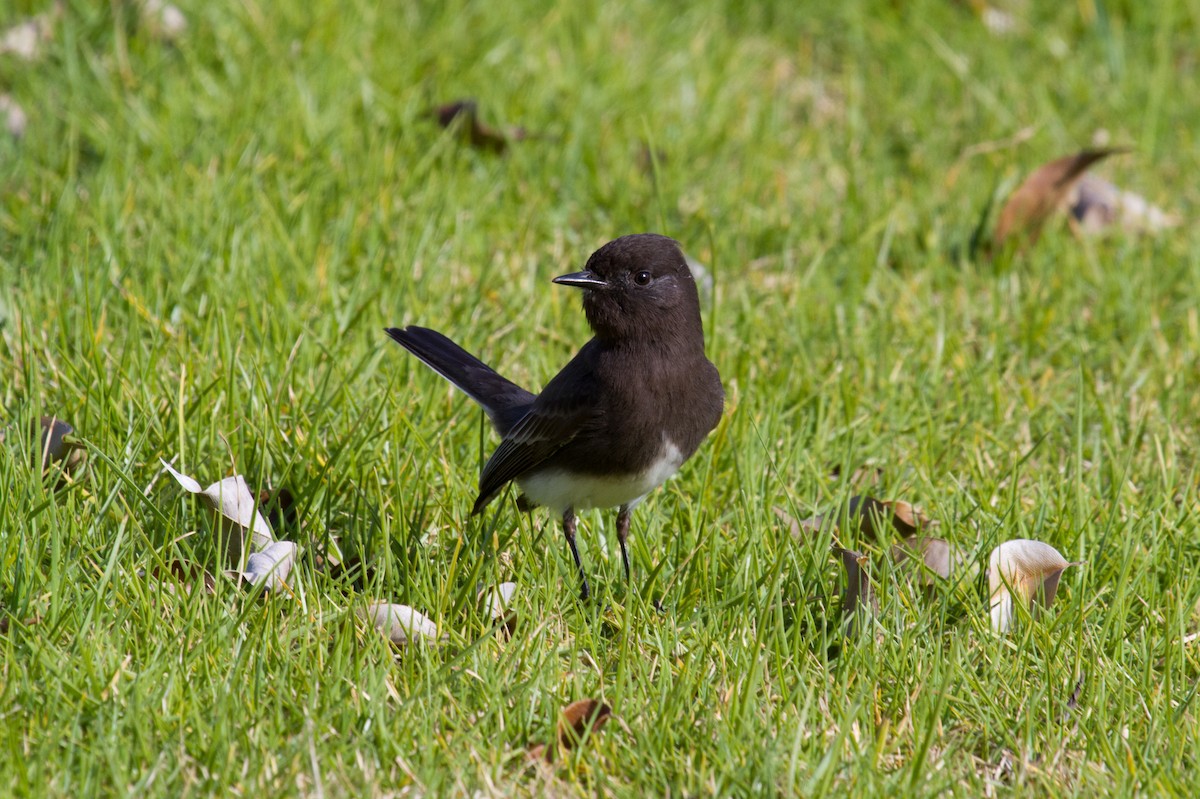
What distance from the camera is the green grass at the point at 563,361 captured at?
3133mm

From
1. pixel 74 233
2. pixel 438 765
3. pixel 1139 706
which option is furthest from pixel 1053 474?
pixel 74 233

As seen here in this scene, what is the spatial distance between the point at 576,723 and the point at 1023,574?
4.32 ft

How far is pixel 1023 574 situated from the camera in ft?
12.1

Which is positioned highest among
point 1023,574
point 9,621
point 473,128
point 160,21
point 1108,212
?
point 160,21

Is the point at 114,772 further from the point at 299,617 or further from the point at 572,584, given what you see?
the point at 572,584

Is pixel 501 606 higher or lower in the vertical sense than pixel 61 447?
lower

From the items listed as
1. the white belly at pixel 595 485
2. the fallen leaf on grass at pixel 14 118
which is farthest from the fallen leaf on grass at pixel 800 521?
the fallen leaf on grass at pixel 14 118

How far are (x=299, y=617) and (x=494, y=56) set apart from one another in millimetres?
3950

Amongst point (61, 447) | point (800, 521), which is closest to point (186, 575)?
point (61, 447)

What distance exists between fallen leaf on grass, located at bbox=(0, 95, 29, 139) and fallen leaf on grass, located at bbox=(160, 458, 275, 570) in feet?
9.22

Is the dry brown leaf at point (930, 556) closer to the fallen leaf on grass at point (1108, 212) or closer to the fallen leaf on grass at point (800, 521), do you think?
the fallen leaf on grass at point (800, 521)

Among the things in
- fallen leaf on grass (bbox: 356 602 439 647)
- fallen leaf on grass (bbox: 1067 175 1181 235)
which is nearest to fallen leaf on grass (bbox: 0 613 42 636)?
fallen leaf on grass (bbox: 356 602 439 647)

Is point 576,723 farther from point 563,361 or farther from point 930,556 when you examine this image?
point 563,361

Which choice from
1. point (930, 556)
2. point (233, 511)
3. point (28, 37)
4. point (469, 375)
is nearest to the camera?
point (233, 511)
